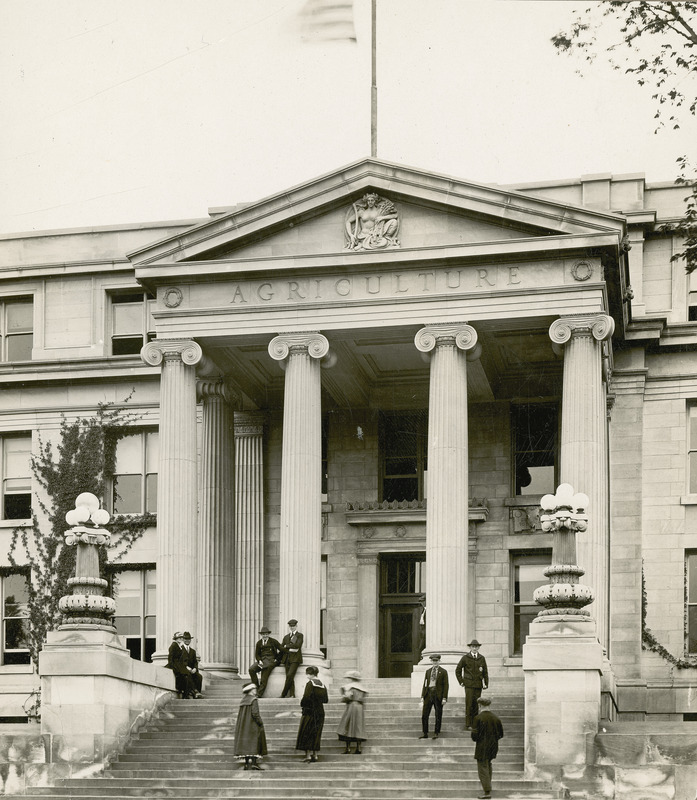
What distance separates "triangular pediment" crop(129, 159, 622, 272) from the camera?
33.4m

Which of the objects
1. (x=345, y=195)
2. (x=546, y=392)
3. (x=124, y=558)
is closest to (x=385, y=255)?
(x=345, y=195)

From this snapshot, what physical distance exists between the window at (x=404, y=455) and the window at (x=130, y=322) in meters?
7.72

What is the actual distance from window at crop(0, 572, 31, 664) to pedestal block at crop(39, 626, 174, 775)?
45.1ft

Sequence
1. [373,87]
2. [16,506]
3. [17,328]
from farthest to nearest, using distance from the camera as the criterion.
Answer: [17,328] → [16,506] → [373,87]

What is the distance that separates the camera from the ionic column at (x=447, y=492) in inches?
1283

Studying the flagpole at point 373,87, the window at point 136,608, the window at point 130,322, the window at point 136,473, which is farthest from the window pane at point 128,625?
the flagpole at point 373,87

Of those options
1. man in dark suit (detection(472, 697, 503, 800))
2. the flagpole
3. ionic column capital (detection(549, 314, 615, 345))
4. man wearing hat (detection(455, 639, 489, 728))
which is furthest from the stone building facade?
man in dark suit (detection(472, 697, 503, 800))

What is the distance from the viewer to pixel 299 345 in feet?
113

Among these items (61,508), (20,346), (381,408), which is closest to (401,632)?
(381,408)

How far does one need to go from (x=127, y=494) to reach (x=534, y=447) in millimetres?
11559

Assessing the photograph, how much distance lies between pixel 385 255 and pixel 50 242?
14.2 metres

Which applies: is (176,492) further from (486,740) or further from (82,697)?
(486,740)

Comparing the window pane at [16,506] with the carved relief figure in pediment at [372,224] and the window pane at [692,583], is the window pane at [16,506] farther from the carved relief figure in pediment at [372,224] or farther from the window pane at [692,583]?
the window pane at [692,583]

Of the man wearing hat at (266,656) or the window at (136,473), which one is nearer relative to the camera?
the man wearing hat at (266,656)
